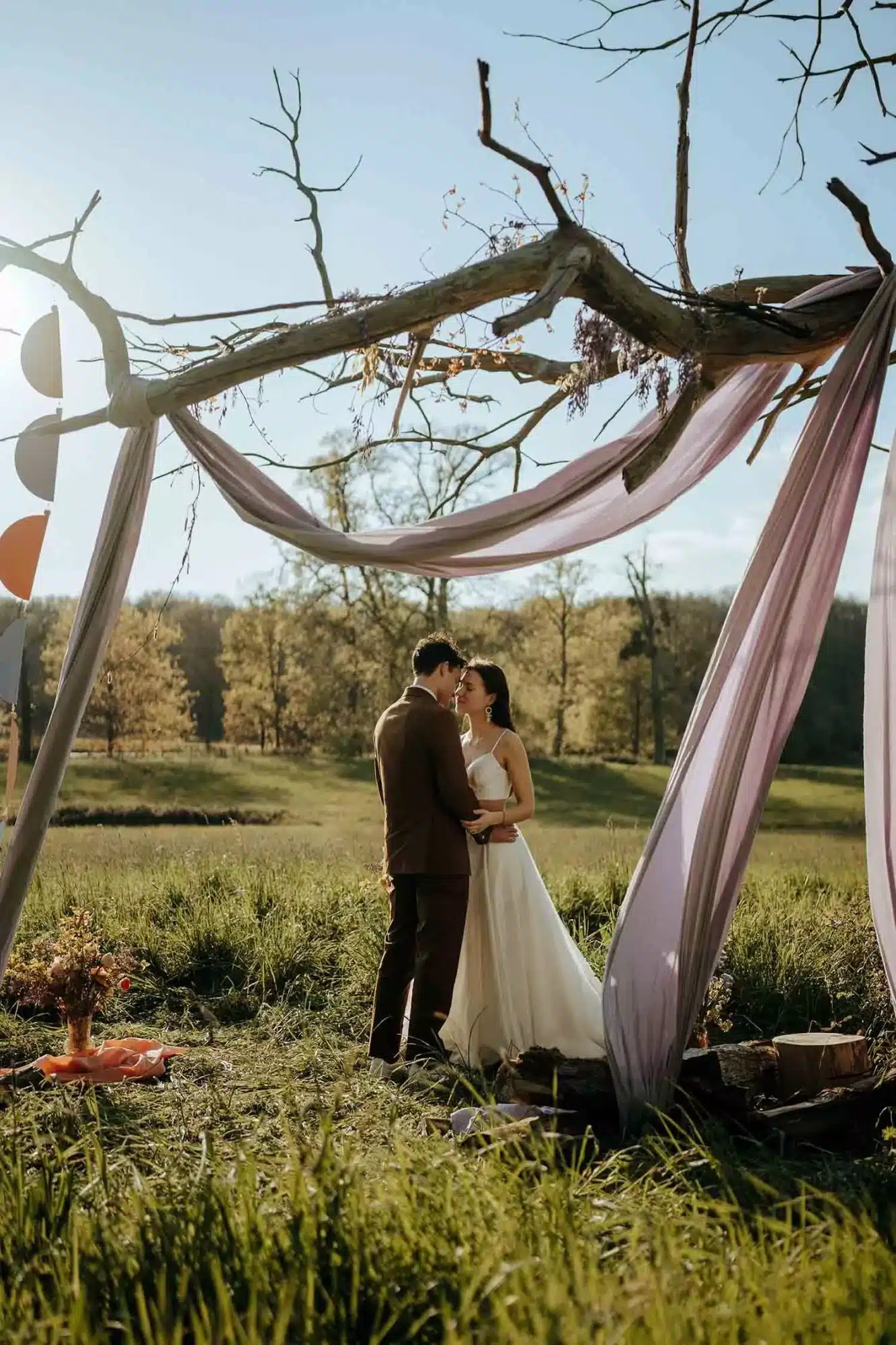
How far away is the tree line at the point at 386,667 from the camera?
2329cm

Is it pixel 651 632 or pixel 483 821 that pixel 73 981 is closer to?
pixel 483 821

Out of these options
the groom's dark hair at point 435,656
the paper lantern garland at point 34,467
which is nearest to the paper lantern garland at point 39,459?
the paper lantern garland at point 34,467

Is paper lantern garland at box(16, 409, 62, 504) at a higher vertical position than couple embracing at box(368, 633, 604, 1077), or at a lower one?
higher

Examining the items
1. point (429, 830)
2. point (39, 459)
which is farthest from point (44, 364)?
point (429, 830)

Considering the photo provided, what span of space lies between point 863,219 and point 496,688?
2488 mm

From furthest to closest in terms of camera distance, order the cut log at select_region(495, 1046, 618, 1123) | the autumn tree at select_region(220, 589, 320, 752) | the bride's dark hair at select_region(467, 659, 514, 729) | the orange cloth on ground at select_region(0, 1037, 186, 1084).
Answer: the autumn tree at select_region(220, 589, 320, 752), the bride's dark hair at select_region(467, 659, 514, 729), the orange cloth on ground at select_region(0, 1037, 186, 1084), the cut log at select_region(495, 1046, 618, 1123)

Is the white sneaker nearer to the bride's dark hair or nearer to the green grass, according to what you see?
the bride's dark hair

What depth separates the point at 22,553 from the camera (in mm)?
4812

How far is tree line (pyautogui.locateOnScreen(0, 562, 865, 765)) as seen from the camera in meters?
23.3

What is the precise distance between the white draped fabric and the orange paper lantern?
0.46 m

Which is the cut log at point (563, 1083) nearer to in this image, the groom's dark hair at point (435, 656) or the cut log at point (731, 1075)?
the cut log at point (731, 1075)

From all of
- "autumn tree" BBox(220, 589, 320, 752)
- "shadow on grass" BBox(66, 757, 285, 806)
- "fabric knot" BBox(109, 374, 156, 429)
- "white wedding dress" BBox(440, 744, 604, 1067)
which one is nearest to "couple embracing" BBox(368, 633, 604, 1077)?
"white wedding dress" BBox(440, 744, 604, 1067)

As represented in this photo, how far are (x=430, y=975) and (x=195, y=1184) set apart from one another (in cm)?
235

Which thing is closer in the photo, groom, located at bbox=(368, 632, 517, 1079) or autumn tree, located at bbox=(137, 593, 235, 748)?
groom, located at bbox=(368, 632, 517, 1079)
